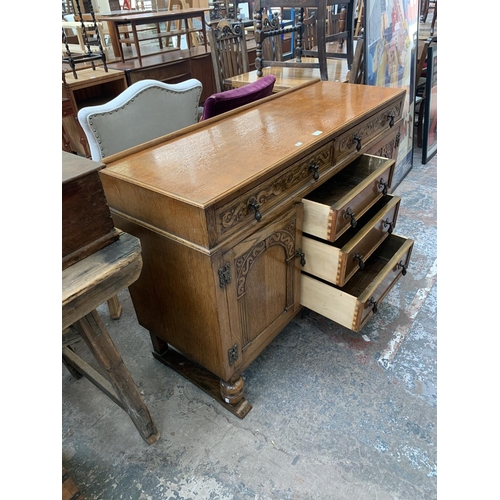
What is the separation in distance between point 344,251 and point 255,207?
358mm

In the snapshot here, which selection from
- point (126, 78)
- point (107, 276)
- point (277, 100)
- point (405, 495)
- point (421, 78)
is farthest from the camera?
point (126, 78)

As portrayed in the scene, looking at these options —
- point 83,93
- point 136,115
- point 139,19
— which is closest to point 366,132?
point 136,115

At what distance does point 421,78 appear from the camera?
3.04 m

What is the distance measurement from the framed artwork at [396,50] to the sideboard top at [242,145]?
63 centimetres

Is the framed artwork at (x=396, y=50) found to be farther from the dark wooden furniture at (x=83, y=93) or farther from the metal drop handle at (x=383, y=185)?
the dark wooden furniture at (x=83, y=93)

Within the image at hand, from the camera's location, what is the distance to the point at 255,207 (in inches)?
37.6

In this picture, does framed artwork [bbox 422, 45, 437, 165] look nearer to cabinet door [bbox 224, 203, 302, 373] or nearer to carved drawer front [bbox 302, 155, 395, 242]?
carved drawer front [bbox 302, 155, 395, 242]

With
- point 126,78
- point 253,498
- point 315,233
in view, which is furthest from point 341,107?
point 126,78

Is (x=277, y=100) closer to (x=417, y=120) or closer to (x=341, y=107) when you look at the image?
(x=341, y=107)

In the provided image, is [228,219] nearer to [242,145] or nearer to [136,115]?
[242,145]

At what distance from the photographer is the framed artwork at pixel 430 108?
8.31 ft

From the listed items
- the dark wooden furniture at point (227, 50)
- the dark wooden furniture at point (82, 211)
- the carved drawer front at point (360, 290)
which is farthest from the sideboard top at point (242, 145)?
the dark wooden furniture at point (227, 50)

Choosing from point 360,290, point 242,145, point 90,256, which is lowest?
point 360,290

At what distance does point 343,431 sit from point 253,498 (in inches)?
13.5
